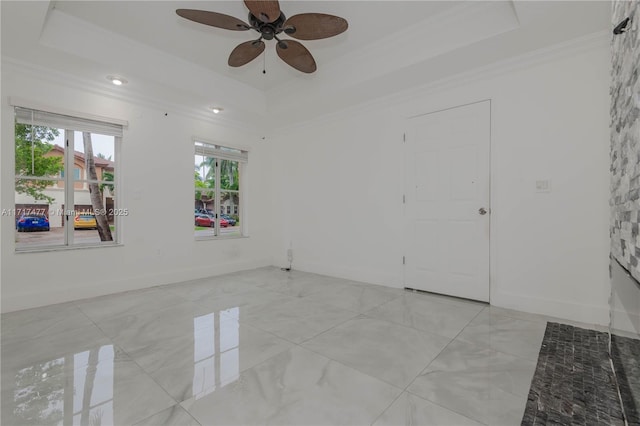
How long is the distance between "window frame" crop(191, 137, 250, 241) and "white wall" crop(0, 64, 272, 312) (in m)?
0.09

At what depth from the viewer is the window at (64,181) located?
3.24m

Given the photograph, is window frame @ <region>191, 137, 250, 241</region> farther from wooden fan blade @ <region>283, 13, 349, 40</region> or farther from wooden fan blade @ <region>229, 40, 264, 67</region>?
wooden fan blade @ <region>283, 13, 349, 40</region>

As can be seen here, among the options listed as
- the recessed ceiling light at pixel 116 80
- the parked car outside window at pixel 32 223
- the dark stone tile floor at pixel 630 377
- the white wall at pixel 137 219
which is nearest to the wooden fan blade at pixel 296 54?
the recessed ceiling light at pixel 116 80

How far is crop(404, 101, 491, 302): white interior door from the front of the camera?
10.8ft

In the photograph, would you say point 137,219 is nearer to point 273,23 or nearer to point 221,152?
point 221,152

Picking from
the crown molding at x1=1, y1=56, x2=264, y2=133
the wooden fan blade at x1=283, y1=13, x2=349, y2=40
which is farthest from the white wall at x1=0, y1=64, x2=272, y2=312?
the wooden fan blade at x1=283, y1=13, x2=349, y2=40

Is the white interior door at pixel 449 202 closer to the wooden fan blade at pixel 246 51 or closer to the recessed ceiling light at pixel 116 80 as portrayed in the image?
the wooden fan blade at pixel 246 51

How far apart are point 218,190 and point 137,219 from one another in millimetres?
1338

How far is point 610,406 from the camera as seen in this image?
1.52m

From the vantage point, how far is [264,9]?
2209mm

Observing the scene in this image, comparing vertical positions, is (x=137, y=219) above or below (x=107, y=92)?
below

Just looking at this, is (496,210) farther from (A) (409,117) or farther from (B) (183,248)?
(B) (183,248)

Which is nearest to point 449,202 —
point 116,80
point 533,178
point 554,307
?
point 533,178

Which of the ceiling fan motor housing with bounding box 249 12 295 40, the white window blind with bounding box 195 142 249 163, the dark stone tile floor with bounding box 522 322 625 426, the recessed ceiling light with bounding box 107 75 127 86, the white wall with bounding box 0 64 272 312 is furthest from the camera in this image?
the white window blind with bounding box 195 142 249 163
